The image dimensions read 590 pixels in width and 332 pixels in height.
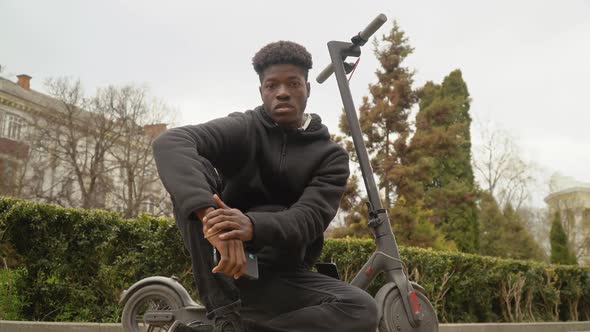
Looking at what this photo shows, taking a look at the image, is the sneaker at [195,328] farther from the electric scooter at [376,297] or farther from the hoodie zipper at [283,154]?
the hoodie zipper at [283,154]

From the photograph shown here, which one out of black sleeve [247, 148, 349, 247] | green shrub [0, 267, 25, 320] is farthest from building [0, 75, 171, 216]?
black sleeve [247, 148, 349, 247]

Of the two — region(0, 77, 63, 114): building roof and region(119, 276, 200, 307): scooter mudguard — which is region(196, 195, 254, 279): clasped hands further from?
region(0, 77, 63, 114): building roof

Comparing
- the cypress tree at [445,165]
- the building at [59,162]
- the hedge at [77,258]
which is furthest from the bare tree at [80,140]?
the hedge at [77,258]

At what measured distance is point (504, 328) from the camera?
21.4ft

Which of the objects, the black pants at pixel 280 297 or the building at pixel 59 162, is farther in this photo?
the building at pixel 59 162

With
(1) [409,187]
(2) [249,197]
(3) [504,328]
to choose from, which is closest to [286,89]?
(2) [249,197]

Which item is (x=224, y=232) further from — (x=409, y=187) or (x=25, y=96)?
(x=25, y=96)

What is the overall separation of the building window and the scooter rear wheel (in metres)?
31.3

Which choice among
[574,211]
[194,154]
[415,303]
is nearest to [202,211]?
[194,154]

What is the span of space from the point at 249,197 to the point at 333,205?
0.41 m

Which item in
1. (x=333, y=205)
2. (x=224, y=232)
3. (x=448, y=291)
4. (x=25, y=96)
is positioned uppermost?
(x=25, y=96)

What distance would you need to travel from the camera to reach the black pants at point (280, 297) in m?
2.07

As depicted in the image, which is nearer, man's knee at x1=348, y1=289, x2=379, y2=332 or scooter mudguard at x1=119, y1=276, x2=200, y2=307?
man's knee at x1=348, y1=289, x2=379, y2=332

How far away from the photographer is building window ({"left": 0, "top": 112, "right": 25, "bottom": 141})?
30.2m
